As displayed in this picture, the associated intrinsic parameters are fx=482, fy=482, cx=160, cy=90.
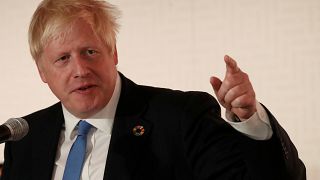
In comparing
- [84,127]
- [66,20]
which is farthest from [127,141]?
[66,20]

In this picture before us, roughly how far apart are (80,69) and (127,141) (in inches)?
10.2

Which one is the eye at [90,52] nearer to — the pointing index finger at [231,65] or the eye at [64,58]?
the eye at [64,58]

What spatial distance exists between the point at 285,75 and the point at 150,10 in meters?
0.83

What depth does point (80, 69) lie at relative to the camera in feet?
4.71

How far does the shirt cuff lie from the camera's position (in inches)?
47.4

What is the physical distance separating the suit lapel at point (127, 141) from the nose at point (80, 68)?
0.58 ft

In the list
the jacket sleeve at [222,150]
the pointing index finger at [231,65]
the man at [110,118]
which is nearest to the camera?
the pointing index finger at [231,65]

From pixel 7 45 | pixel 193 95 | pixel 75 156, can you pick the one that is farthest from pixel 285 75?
pixel 7 45

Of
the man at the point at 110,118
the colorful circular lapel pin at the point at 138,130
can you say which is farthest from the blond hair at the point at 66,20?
the colorful circular lapel pin at the point at 138,130

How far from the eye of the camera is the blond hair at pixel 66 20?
146cm

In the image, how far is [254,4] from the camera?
2.50 m

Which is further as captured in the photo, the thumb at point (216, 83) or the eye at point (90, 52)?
the eye at point (90, 52)

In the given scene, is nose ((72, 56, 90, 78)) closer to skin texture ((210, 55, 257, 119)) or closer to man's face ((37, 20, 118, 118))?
man's face ((37, 20, 118, 118))

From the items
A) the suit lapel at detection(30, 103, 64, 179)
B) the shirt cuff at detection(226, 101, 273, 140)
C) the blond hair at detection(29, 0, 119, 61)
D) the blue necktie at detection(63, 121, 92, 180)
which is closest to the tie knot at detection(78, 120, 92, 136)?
the blue necktie at detection(63, 121, 92, 180)
